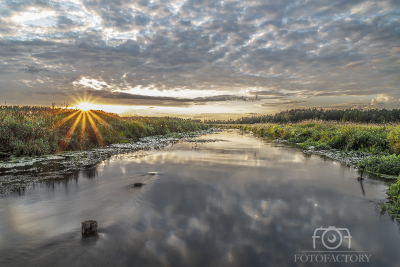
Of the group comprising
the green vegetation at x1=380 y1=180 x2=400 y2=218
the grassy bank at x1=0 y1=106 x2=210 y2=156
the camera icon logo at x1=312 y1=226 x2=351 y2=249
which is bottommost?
the camera icon logo at x1=312 y1=226 x2=351 y2=249

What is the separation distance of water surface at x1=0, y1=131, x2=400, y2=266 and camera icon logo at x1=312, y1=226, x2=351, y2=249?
14 cm

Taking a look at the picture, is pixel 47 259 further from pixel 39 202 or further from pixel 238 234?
pixel 238 234

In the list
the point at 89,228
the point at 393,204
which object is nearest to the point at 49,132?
the point at 89,228

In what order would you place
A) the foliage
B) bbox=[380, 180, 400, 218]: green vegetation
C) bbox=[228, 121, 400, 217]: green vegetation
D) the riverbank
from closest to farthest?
1. bbox=[380, 180, 400, 218]: green vegetation
2. bbox=[228, 121, 400, 217]: green vegetation
3. the riverbank
4. the foliage

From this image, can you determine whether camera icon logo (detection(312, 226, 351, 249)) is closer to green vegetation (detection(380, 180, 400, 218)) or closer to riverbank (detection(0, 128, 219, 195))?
green vegetation (detection(380, 180, 400, 218))

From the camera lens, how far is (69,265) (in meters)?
4.13

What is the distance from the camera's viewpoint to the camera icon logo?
16.3ft

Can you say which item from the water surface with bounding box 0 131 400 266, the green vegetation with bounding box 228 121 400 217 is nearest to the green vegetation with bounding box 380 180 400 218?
the green vegetation with bounding box 228 121 400 217

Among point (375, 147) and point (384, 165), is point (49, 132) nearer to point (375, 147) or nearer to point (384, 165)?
point (384, 165)

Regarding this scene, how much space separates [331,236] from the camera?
5.24 meters

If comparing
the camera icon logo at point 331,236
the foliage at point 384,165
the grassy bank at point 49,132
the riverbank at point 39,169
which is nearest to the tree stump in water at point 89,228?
the riverbank at point 39,169

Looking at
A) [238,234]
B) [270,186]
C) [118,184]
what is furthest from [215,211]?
[118,184]

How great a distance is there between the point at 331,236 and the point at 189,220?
3.86 meters

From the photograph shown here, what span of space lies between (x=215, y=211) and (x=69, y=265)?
13.2 ft
